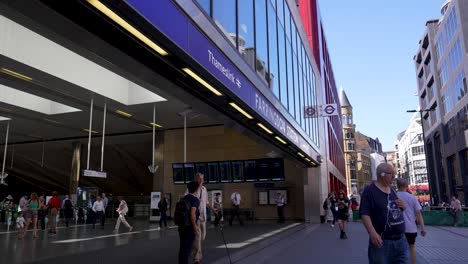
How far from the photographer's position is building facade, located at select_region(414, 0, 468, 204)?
39062 mm

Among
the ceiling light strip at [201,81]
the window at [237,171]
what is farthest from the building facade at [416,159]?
the ceiling light strip at [201,81]

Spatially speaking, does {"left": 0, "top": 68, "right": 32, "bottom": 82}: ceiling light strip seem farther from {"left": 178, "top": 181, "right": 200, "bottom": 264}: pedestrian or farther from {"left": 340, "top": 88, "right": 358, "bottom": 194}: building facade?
{"left": 340, "top": 88, "right": 358, "bottom": 194}: building facade

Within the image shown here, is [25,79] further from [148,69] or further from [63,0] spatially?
[63,0]

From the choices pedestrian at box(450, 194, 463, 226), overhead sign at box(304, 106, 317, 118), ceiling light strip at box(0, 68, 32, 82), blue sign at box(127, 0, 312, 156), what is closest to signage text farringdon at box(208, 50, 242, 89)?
blue sign at box(127, 0, 312, 156)

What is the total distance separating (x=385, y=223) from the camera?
4.23 m

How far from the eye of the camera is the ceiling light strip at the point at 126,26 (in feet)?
14.5

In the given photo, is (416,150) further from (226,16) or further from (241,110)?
(226,16)

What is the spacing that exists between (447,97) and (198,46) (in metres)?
47.8

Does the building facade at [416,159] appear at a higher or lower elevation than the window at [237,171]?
higher

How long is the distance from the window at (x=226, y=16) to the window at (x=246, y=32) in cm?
42

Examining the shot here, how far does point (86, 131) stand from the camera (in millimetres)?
26453

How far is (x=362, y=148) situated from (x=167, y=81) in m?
132

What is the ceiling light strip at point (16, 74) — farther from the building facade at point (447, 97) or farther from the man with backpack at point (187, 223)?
the building facade at point (447, 97)

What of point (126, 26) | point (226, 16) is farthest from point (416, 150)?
point (126, 26)
